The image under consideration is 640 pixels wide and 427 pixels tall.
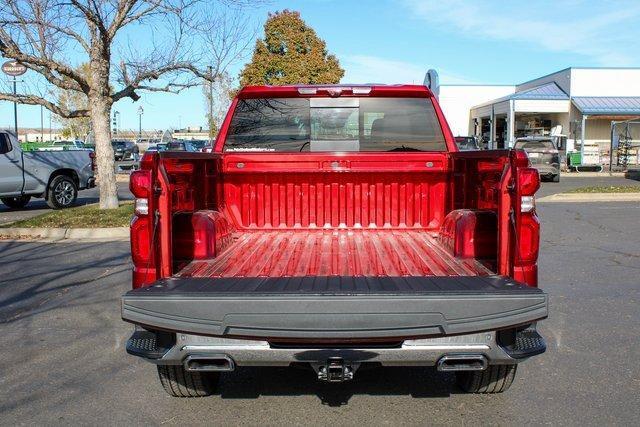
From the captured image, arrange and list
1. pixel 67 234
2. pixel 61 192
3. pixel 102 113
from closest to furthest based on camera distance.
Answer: pixel 67 234 < pixel 102 113 < pixel 61 192

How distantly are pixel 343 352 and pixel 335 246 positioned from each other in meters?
1.61

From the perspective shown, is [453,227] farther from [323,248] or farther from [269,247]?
[269,247]

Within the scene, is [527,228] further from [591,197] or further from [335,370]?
[591,197]

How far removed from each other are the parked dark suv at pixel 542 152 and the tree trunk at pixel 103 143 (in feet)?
51.0

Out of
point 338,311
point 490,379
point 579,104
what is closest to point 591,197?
point 490,379

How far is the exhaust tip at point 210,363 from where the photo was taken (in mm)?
3363

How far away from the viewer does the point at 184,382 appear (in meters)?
4.16

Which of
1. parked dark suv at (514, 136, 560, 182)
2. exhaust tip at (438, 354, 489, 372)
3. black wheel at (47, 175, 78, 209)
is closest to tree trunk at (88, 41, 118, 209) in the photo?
black wheel at (47, 175, 78, 209)

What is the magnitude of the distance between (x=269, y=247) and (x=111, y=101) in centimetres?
999

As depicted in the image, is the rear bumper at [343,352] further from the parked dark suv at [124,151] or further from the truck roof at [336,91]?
the parked dark suv at [124,151]

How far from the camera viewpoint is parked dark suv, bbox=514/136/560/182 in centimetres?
2408

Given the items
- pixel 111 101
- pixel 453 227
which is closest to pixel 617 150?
pixel 111 101

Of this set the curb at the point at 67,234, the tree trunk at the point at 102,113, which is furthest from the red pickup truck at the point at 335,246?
the tree trunk at the point at 102,113

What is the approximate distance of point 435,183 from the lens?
5375 mm
